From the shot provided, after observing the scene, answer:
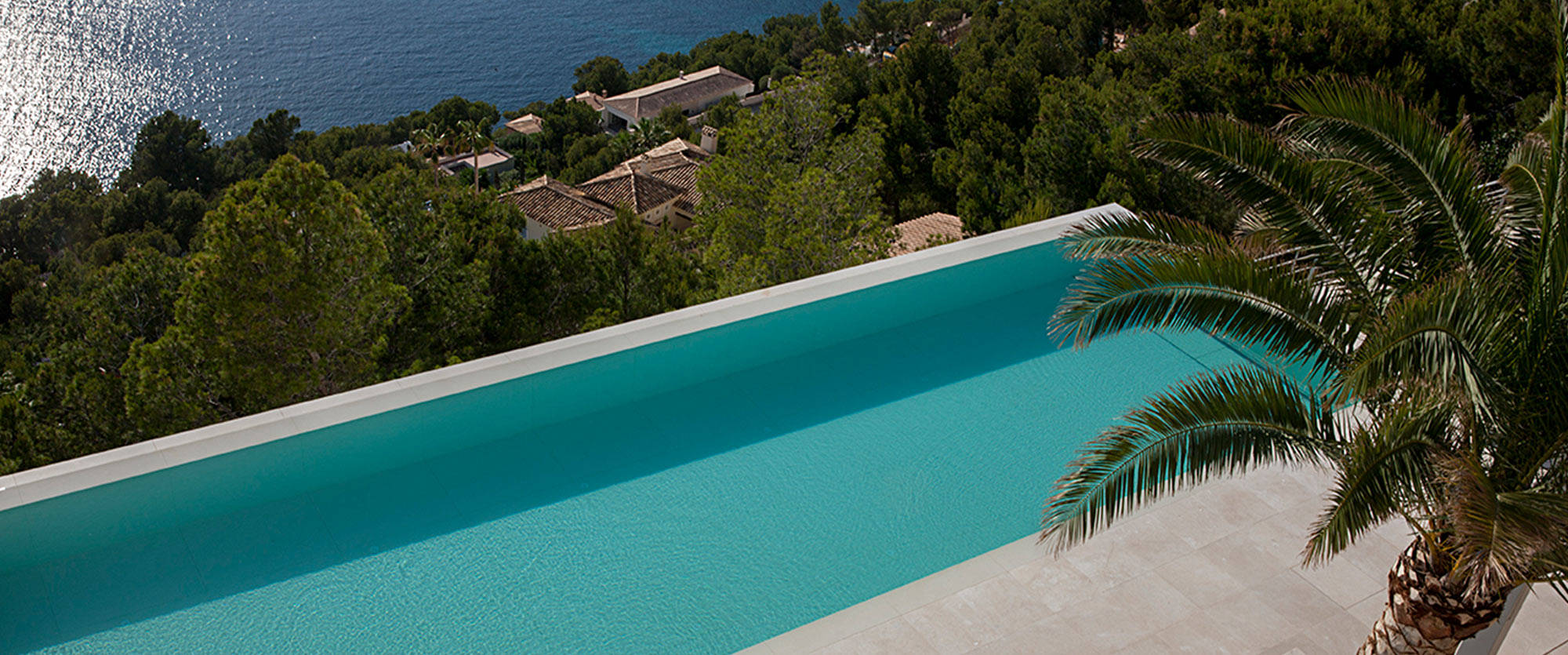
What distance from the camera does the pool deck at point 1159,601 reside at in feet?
14.8

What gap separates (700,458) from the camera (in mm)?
6598

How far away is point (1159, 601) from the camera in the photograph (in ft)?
15.6

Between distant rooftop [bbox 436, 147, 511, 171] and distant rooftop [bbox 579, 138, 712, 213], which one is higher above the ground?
distant rooftop [bbox 579, 138, 712, 213]

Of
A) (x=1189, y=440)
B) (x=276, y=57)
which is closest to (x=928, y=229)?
(x=1189, y=440)

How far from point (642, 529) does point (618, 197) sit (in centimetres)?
3025

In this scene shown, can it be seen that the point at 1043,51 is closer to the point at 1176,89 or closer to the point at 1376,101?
the point at 1176,89

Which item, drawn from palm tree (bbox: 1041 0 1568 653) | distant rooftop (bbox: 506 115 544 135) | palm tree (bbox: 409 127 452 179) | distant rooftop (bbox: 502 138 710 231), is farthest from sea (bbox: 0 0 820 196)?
palm tree (bbox: 1041 0 1568 653)

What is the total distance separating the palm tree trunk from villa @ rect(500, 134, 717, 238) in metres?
27.1

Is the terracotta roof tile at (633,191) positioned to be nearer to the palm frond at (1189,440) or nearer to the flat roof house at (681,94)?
the flat roof house at (681,94)

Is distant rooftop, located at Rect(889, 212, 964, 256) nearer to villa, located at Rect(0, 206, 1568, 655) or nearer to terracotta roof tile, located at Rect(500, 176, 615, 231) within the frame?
villa, located at Rect(0, 206, 1568, 655)

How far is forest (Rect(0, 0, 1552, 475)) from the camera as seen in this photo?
785cm

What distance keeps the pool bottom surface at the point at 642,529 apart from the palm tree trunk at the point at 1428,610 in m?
2.37

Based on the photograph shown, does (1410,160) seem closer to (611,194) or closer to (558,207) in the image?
(558,207)

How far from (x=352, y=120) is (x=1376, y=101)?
197 ft
